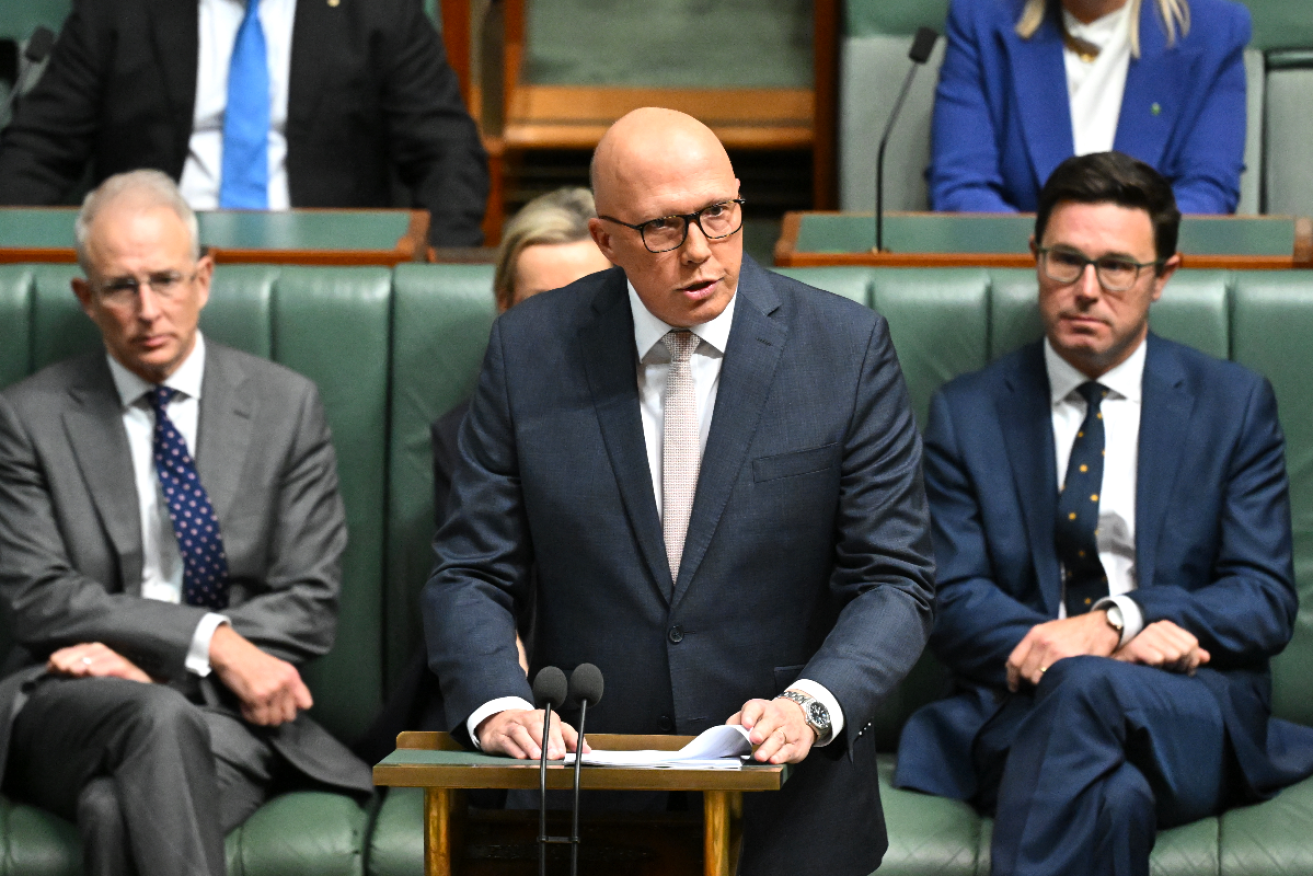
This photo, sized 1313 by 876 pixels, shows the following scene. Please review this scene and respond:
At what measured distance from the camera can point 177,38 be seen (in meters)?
3.08

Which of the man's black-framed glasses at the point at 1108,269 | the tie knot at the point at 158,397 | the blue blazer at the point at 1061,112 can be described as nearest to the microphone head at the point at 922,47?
the blue blazer at the point at 1061,112

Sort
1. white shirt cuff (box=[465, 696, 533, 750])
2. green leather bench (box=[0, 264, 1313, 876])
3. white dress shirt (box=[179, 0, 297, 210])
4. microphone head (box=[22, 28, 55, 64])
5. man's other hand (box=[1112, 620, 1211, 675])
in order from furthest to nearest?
white dress shirt (box=[179, 0, 297, 210]) → microphone head (box=[22, 28, 55, 64]) → green leather bench (box=[0, 264, 1313, 876]) → man's other hand (box=[1112, 620, 1211, 675]) → white shirt cuff (box=[465, 696, 533, 750])

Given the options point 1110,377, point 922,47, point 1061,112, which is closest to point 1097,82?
point 1061,112

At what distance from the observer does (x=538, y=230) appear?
2334mm

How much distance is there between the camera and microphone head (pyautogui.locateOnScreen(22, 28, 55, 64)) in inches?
113

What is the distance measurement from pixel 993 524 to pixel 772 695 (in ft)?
2.03

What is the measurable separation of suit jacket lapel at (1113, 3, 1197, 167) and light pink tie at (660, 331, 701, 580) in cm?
155

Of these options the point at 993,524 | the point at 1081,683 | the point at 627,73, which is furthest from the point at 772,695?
the point at 627,73

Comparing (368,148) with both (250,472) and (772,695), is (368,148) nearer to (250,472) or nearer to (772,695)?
(250,472)

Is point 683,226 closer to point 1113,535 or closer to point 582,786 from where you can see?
point 582,786

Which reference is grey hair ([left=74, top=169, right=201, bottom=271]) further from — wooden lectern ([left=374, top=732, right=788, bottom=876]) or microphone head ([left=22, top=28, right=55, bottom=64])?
wooden lectern ([left=374, top=732, right=788, bottom=876])

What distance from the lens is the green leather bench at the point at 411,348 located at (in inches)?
91.9

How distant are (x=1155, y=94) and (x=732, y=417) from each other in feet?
5.41

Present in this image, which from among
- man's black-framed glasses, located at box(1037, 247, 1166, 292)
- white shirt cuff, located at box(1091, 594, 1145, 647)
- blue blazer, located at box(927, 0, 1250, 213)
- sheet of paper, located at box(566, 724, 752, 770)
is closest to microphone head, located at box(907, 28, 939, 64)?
blue blazer, located at box(927, 0, 1250, 213)
